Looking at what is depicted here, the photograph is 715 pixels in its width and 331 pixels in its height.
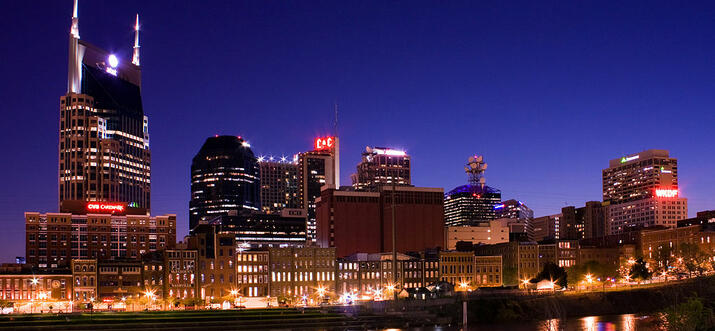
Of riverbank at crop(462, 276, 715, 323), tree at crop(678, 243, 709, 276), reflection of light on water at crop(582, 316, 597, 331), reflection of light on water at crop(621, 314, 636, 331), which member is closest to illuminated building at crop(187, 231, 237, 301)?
riverbank at crop(462, 276, 715, 323)

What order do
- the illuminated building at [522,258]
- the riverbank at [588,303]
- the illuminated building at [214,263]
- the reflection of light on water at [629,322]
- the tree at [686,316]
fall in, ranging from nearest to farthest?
the tree at [686,316], the reflection of light on water at [629,322], the riverbank at [588,303], the illuminated building at [214,263], the illuminated building at [522,258]

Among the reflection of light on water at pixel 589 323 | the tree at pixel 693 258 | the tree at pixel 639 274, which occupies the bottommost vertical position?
the reflection of light on water at pixel 589 323

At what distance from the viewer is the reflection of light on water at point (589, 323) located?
4544 inches

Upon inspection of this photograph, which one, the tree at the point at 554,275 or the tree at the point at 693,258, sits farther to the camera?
the tree at the point at 693,258

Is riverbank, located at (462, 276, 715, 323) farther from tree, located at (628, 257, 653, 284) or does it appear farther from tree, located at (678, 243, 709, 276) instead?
tree, located at (628, 257, 653, 284)

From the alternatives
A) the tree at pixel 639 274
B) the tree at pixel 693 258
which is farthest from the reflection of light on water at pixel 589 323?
the tree at pixel 639 274

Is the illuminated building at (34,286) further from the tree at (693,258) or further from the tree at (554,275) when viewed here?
the tree at (693,258)

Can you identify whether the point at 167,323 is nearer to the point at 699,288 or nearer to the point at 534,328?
the point at 534,328

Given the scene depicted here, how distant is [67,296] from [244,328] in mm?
51150

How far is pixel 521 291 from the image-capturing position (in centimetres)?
14538

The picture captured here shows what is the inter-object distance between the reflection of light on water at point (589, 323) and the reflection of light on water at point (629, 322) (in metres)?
4.39

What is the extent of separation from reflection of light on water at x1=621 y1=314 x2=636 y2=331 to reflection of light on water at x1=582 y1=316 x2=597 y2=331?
4.39 metres

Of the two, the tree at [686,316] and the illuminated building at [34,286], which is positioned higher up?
the tree at [686,316]

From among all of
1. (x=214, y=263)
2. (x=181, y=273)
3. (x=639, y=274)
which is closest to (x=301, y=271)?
(x=214, y=263)
